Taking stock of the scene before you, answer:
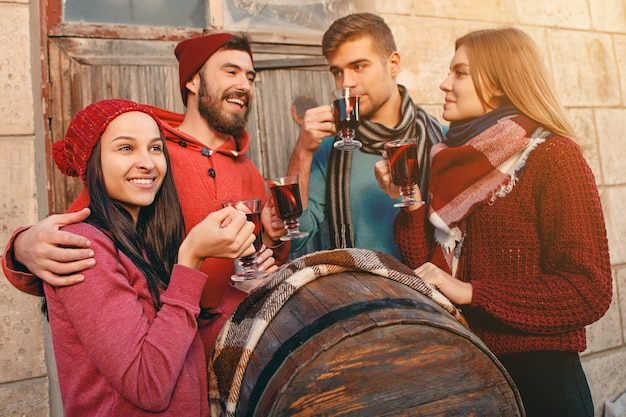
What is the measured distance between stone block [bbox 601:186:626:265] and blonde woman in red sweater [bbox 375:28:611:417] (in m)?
1.46

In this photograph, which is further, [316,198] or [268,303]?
[316,198]

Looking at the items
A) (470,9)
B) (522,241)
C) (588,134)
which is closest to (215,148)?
(522,241)

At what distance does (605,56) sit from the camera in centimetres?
365

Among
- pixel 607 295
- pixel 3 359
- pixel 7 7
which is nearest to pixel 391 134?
pixel 607 295

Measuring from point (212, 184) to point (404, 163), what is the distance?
0.89 meters

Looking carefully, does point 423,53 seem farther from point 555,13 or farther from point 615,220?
point 615,220

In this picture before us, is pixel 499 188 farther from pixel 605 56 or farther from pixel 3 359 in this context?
pixel 3 359

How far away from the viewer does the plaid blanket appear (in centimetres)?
131

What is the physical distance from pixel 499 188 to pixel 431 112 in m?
1.07

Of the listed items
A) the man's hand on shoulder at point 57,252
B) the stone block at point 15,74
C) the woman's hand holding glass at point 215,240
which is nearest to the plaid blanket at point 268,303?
the woman's hand holding glass at point 215,240

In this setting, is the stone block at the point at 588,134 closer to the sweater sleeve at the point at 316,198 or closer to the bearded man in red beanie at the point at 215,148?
the sweater sleeve at the point at 316,198

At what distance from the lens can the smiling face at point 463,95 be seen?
247 centimetres

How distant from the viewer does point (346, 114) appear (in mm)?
2188

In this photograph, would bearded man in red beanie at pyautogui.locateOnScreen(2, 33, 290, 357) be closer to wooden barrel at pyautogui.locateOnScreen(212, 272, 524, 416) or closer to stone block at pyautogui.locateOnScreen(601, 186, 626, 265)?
wooden barrel at pyautogui.locateOnScreen(212, 272, 524, 416)
